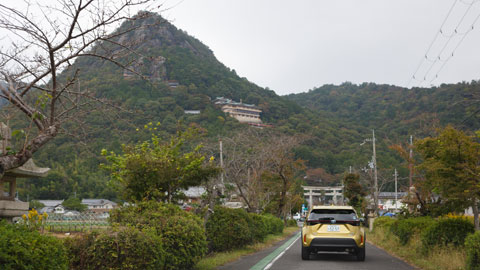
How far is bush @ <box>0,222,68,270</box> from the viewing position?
5.34 meters

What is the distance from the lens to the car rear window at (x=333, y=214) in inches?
566

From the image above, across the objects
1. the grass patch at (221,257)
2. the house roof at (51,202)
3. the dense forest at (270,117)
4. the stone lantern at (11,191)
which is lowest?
the house roof at (51,202)

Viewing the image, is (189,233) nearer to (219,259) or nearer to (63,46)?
(219,259)

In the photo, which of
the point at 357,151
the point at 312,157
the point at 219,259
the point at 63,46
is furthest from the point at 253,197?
the point at 357,151

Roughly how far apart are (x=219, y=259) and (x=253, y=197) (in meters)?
16.4

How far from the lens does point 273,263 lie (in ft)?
45.8

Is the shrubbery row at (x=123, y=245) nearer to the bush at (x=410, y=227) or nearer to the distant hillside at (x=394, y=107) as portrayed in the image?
the distant hillside at (x=394, y=107)

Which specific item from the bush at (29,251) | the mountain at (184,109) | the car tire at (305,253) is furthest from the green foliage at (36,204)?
the bush at (29,251)

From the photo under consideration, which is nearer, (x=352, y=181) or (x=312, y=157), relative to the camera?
(x=352, y=181)

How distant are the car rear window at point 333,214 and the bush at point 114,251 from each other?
695 centimetres

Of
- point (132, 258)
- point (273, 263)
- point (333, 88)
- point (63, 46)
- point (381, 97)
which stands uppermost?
point (333, 88)

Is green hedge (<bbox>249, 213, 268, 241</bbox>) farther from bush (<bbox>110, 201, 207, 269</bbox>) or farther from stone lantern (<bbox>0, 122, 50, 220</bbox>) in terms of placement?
stone lantern (<bbox>0, 122, 50, 220</bbox>)

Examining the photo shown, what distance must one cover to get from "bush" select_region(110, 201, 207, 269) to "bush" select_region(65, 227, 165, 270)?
118cm

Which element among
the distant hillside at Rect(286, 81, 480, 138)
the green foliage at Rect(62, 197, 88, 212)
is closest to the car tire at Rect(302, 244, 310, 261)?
the distant hillside at Rect(286, 81, 480, 138)
